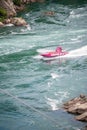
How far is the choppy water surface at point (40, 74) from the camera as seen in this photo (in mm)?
25234

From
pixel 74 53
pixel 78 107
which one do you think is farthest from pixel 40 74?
pixel 78 107

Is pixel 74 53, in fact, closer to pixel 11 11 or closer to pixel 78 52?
pixel 78 52

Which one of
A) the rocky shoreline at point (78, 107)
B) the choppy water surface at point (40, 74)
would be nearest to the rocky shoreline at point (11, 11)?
the choppy water surface at point (40, 74)

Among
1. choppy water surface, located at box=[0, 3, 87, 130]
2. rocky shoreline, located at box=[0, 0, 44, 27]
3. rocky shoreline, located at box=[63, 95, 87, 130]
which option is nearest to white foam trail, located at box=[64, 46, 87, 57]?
choppy water surface, located at box=[0, 3, 87, 130]

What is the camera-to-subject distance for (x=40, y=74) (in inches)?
1400

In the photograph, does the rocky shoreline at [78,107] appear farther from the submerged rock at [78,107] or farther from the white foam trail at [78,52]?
the white foam trail at [78,52]

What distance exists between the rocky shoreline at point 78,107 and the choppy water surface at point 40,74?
1.41 ft

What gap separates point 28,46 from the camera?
47031 millimetres

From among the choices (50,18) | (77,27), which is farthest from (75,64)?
(50,18)

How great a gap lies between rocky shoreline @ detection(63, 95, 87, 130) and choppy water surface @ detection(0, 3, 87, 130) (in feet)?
1.41

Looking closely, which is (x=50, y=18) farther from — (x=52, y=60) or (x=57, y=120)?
(x=57, y=120)

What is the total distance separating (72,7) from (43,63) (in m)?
37.8

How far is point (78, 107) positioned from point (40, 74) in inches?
415

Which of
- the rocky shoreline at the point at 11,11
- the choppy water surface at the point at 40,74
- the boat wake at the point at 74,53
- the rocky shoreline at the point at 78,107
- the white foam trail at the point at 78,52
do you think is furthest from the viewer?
the rocky shoreline at the point at 11,11
